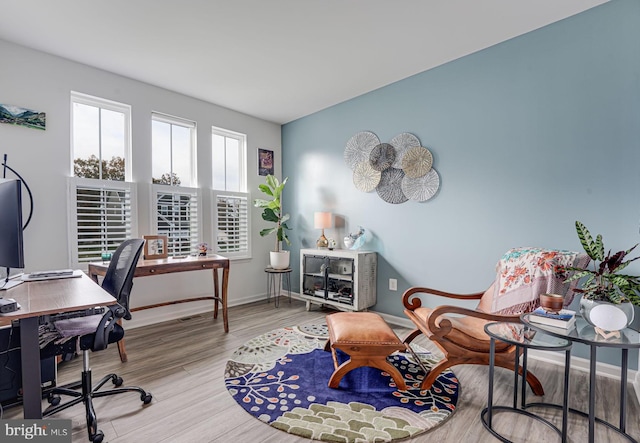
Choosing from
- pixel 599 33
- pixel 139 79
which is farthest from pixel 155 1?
pixel 599 33

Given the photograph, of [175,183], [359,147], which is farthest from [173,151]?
[359,147]

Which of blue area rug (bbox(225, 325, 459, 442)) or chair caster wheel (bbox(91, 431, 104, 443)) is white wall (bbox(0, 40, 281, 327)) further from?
chair caster wheel (bbox(91, 431, 104, 443))

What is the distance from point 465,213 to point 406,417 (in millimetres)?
1926

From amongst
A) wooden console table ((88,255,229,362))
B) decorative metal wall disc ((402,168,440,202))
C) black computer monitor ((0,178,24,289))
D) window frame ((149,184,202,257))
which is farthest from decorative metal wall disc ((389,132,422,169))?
black computer monitor ((0,178,24,289))

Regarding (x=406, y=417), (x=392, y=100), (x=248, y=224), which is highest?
(x=392, y=100)

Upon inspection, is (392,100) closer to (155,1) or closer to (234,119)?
(234,119)

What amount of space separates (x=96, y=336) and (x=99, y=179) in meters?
2.04

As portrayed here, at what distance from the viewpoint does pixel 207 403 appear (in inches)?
76.8

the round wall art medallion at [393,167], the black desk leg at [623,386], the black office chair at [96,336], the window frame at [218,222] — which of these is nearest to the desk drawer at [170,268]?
the black office chair at [96,336]

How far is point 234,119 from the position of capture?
4.22 meters

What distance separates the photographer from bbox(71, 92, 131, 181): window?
305cm

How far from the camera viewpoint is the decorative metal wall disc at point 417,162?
10.5ft

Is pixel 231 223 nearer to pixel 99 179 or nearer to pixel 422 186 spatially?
pixel 99 179

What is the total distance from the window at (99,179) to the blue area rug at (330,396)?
1.82 metres
